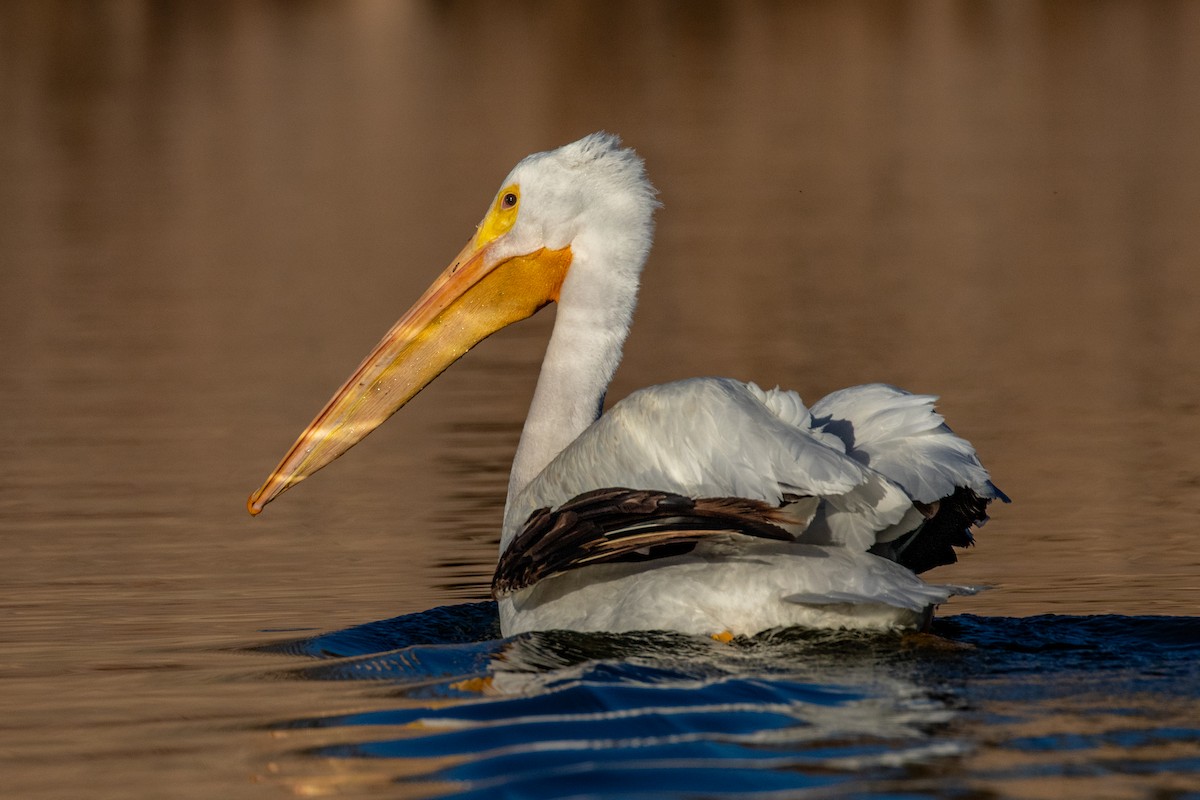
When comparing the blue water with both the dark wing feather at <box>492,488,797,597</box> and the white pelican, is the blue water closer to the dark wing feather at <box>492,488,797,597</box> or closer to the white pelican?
the white pelican

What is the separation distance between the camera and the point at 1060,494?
7.78m

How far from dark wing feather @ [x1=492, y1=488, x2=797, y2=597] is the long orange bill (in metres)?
1.20

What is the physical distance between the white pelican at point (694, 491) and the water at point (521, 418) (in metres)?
0.15

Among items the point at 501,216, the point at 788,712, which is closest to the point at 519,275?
the point at 501,216

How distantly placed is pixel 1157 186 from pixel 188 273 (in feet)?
27.2

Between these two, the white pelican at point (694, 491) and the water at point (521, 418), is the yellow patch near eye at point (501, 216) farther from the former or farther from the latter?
the water at point (521, 418)

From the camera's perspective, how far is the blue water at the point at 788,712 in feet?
13.2

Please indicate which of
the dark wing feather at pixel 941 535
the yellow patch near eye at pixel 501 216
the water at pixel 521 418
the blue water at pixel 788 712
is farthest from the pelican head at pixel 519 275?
the dark wing feather at pixel 941 535

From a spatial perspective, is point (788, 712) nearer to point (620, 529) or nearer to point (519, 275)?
point (620, 529)

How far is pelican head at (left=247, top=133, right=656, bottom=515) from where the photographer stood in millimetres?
6305

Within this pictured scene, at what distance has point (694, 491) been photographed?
5.07 meters

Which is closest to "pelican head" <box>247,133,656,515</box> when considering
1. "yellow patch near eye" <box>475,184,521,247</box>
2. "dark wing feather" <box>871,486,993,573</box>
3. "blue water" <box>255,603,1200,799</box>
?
"yellow patch near eye" <box>475,184,521,247</box>

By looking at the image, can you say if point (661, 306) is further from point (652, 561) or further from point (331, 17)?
point (331, 17)

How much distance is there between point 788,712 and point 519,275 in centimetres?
238
